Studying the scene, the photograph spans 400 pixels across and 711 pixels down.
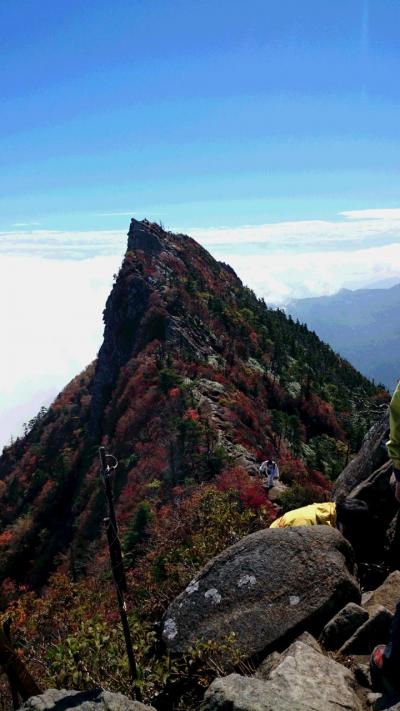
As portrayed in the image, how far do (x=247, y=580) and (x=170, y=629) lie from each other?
1873 millimetres

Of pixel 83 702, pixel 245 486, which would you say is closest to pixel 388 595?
pixel 83 702

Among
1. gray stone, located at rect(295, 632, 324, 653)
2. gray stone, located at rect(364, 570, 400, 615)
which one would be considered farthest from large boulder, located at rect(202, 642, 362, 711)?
gray stone, located at rect(364, 570, 400, 615)

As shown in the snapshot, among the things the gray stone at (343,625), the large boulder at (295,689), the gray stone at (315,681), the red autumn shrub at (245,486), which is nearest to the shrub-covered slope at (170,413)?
the red autumn shrub at (245,486)

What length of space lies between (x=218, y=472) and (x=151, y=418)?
15.1m

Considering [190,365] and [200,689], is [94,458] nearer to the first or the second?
[190,365]

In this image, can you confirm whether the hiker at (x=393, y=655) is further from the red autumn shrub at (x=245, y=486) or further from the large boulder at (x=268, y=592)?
the red autumn shrub at (x=245, y=486)

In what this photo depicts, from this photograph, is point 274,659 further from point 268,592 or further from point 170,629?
point 170,629

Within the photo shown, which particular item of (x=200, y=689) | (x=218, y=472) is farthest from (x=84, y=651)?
(x=218, y=472)

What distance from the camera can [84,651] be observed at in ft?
31.1

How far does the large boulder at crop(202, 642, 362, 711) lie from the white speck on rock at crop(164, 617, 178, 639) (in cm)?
282

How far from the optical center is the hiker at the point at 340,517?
13422 mm

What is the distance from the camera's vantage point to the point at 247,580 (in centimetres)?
1159

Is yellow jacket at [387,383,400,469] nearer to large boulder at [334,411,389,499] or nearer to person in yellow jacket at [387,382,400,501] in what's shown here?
person in yellow jacket at [387,382,400,501]

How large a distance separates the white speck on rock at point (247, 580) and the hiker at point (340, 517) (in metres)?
2.10
